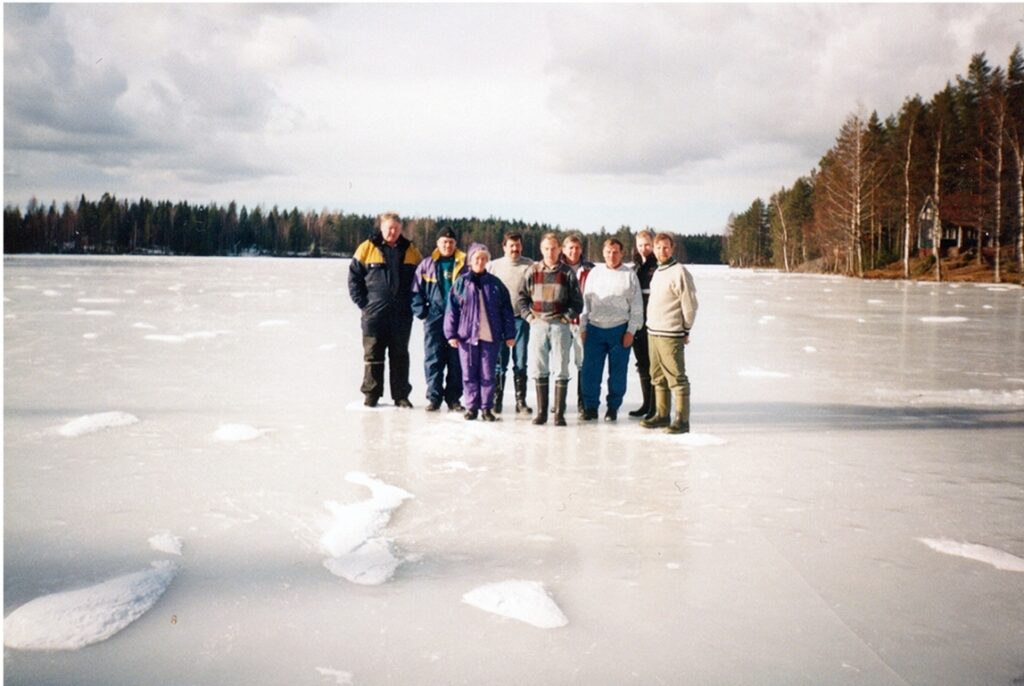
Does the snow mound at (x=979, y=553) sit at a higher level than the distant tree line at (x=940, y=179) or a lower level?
lower

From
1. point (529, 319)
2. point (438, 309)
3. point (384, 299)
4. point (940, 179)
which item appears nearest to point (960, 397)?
point (529, 319)

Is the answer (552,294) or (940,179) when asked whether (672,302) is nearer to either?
(552,294)

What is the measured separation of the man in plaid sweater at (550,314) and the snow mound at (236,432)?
7.70ft

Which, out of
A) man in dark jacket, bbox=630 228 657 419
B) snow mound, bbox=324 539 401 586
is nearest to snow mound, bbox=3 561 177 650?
snow mound, bbox=324 539 401 586

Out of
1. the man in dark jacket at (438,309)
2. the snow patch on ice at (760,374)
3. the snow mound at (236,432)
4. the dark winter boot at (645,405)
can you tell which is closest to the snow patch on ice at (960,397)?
the snow patch on ice at (760,374)

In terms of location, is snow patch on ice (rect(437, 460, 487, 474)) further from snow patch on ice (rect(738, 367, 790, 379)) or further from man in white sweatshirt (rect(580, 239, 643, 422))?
snow patch on ice (rect(738, 367, 790, 379))

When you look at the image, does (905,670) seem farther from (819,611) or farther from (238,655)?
(238,655)

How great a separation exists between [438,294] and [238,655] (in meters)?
4.81

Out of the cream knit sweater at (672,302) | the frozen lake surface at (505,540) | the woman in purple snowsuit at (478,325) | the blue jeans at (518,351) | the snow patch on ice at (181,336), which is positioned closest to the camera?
the frozen lake surface at (505,540)

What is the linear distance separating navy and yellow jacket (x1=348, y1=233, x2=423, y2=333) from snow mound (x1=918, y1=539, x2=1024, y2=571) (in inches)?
197

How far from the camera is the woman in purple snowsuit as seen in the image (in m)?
6.62

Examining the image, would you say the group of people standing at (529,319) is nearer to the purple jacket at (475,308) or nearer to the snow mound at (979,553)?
the purple jacket at (475,308)

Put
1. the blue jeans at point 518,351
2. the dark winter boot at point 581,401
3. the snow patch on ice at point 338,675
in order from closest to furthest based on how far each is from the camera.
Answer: the snow patch on ice at point 338,675 → the dark winter boot at point 581,401 → the blue jeans at point 518,351

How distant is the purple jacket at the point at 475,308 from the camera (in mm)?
6625
